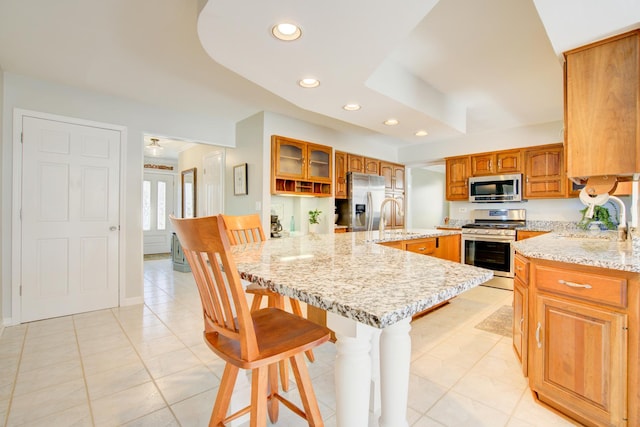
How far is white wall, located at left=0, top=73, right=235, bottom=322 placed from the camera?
9.12ft

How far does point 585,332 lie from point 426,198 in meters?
6.77

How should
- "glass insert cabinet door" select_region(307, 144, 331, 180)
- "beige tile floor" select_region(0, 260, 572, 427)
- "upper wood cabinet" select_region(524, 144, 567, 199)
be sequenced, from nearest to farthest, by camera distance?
"beige tile floor" select_region(0, 260, 572, 427)
"upper wood cabinet" select_region(524, 144, 567, 199)
"glass insert cabinet door" select_region(307, 144, 331, 180)

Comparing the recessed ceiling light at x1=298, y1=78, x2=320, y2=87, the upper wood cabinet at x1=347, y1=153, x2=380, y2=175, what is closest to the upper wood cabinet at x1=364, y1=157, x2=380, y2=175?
the upper wood cabinet at x1=347, y1=153, x2=380, y2=175

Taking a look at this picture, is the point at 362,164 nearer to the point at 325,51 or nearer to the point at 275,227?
the point at 275,227

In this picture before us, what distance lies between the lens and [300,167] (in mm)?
4168

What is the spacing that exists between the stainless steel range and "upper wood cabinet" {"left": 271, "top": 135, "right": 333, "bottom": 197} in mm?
2348

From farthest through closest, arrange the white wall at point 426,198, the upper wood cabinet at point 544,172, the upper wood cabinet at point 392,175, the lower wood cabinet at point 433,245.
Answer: the white wall at point 426,198
the upper wood cabinet at point 392,175
the upper wood cabinet at point 544,172
the lower wood cabinet at point 433,245

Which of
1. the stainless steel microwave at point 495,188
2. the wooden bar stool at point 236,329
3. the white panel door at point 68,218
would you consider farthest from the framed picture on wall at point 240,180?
the stainless steel microwave at point 495,188

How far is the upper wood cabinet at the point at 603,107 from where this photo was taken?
1.55 m

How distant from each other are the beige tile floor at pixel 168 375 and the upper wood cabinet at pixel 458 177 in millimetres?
2721

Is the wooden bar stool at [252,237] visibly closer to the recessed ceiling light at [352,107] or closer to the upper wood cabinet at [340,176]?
the recessed ceiling light at [352,107]

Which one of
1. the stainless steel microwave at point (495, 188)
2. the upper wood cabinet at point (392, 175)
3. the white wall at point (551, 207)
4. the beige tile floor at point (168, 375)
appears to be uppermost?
the upper wood cabinet at point (392, 175)

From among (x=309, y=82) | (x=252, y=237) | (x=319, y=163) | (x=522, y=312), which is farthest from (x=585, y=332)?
(x=319, y=163)

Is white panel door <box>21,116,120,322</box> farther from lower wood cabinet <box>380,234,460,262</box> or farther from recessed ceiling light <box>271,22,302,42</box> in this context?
lower wood cabinet <box>380,234,460,262</box>
